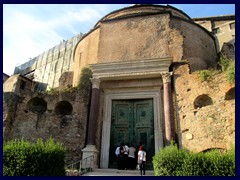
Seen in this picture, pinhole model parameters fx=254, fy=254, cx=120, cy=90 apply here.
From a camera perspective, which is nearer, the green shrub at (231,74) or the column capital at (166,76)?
the green shrub at (231,74)

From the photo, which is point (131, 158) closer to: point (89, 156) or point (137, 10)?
point (89, 156)

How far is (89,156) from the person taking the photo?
11.6m

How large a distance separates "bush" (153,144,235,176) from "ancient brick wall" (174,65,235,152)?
2895 mm

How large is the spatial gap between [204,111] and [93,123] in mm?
5244

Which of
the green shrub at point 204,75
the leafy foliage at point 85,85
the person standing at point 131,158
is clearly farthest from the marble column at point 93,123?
the green shrub at point 204,75

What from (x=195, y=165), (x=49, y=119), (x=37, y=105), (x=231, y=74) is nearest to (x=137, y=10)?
(x=231, y=74)

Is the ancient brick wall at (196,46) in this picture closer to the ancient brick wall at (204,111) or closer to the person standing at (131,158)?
the ancient brick wall at (204,111)

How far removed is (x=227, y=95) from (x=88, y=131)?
664 centimetres

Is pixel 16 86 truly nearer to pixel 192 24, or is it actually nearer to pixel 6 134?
pixel 6 134

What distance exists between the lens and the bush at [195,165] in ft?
24.8

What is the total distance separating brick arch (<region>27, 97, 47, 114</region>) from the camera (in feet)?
46.1

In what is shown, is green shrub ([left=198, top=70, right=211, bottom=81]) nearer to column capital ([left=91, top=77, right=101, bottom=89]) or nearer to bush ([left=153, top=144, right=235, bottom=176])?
bush ([left=153, top=144, right=235, bottom=176])

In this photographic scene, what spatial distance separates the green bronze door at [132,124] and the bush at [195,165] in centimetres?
419

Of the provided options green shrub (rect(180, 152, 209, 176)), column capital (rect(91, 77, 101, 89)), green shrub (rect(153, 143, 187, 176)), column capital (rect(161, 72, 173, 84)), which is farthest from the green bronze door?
green shrub (rect(180, 152, 209, 176))
